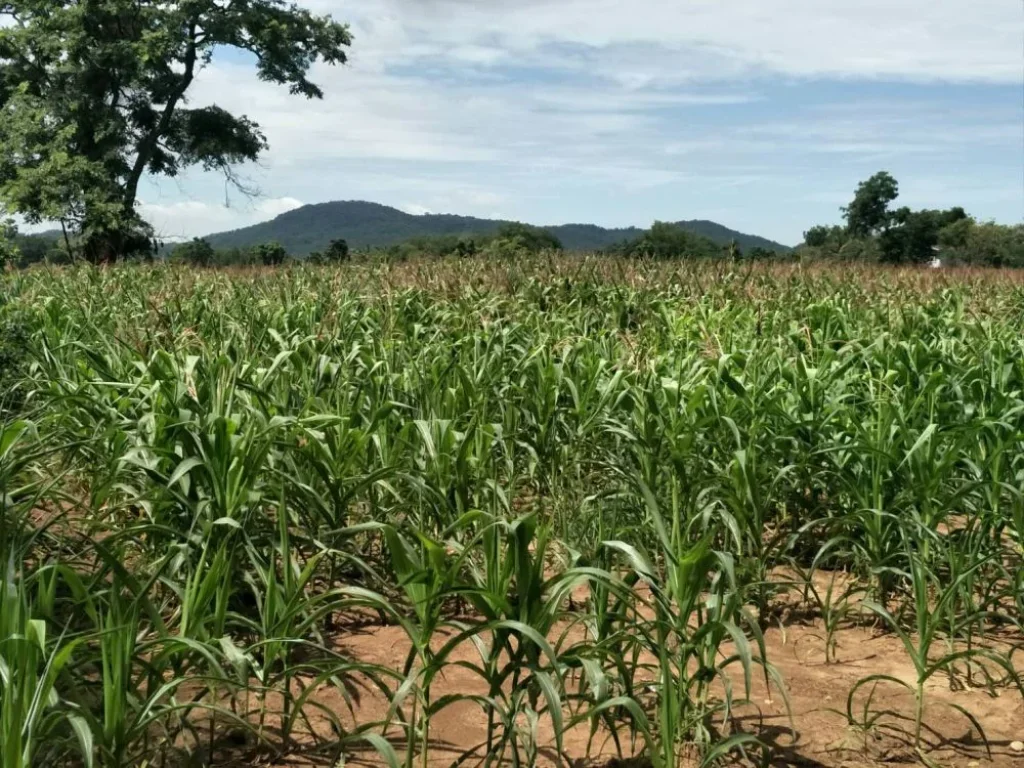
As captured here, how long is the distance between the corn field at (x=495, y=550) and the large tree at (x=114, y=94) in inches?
960

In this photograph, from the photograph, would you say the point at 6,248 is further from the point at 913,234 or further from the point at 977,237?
the point at 977,237

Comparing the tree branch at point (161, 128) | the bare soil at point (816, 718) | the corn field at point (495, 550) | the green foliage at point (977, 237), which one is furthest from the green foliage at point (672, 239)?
the green foliage at point (977, 237)

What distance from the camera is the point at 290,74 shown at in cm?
3294

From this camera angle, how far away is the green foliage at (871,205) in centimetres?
6825

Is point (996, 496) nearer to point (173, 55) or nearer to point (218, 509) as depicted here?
point (218, 509)

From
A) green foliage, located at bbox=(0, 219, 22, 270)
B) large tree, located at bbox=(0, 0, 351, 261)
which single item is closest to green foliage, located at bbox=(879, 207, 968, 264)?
large tree, located at bbox=(0, 0, 351, 261)

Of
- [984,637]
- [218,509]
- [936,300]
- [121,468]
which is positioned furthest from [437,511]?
[936,300]

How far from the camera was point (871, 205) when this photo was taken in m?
69.4

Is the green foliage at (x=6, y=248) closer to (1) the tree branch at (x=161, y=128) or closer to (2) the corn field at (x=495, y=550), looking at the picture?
(2) the corn field at (x=495, y=550)

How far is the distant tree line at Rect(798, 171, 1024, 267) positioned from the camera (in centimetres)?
5559

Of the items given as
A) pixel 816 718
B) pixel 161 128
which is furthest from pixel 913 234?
pixel 816 718

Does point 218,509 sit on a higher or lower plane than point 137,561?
higher

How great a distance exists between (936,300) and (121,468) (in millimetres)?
9095

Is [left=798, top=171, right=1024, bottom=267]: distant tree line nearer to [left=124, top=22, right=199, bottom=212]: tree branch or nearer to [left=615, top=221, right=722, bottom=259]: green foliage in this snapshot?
[left=615, top=221, right=722, bottom=259]: green foliage
